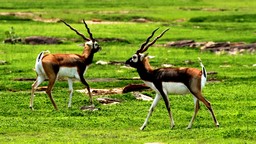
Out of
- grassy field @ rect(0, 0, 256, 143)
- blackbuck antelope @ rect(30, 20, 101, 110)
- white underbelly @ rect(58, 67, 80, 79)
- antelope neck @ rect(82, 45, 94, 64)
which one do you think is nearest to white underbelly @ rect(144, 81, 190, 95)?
grassy field @ rect(0, 0, 256, 143)

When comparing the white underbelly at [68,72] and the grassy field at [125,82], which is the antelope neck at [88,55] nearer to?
the white underbelly at [68,72]

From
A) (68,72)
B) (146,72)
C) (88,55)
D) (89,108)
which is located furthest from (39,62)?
(146,72)

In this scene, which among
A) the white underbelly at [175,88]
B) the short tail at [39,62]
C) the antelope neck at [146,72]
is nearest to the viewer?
the white underbelly at [175,88]

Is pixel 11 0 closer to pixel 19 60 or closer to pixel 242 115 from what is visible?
pixel 19 60

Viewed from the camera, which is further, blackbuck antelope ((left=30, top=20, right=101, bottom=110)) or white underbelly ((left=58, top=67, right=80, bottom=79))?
white underbelly ((left=58, top=67, right=80, bottom=79))

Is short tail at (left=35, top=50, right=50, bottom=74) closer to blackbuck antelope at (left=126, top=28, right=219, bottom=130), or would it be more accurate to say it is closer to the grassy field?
the grassy field

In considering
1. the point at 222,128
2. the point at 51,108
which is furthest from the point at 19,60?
the point at 222,128

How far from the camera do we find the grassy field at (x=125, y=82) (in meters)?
16.3

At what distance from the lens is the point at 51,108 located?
20.5 metres

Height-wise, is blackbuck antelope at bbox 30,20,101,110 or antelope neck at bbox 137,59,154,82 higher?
antelope neck at bbox 137,59,154,82

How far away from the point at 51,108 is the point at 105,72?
26.1 feet

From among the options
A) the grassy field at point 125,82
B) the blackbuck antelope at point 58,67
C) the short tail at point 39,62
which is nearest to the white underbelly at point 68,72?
the blackbuck antelope at point 58,67

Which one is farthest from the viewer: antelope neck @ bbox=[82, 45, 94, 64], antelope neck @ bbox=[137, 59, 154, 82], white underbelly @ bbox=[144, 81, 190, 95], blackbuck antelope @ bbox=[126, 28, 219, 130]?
antelope neck @ bbox=[82, 45, 94, 64]

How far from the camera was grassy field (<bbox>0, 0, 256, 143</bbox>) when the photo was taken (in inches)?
642
